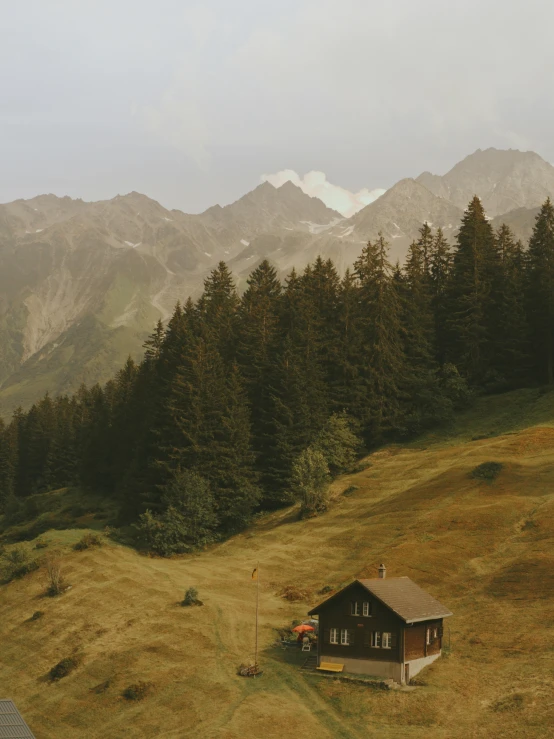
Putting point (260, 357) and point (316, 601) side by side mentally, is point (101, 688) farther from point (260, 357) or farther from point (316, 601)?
point (260, 357)

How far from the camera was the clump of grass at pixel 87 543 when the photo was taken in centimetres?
6375

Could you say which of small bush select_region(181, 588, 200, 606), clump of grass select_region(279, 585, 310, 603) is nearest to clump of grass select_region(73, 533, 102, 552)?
small bush select_region(181, 588, 200, 606)

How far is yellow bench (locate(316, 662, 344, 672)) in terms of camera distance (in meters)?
40.9

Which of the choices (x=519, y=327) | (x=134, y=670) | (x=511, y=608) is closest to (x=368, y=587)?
(x=511, y=608)

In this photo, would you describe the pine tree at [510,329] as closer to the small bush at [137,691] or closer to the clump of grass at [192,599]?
the clump of grass at [192,599]

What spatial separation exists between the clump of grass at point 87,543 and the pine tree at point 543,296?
52.9 metres

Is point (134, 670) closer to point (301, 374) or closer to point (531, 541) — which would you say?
point (531, 541)

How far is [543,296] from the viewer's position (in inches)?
3346

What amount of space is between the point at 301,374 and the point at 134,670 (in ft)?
147

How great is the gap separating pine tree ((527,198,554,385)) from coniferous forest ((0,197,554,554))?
193 millimetres

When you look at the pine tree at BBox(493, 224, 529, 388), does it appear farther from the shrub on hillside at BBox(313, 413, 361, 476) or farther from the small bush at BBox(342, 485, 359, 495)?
the small bush at BBox(342, 485, 359, 495)

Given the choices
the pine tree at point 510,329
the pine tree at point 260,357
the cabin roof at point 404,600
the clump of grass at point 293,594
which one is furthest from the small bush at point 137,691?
the pine tree at point 510,329

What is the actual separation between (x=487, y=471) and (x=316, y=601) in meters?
21.5

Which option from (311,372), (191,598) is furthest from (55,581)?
(311,372)
